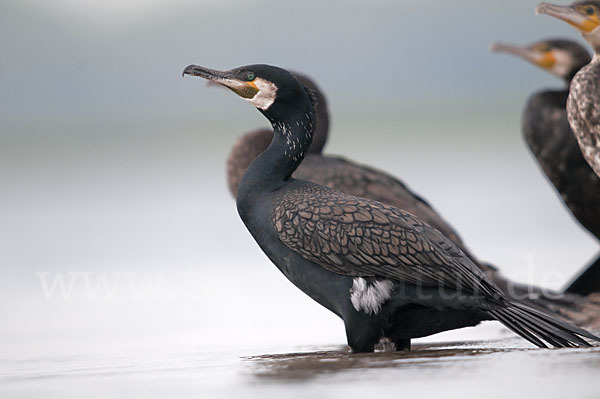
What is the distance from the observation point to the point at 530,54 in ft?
28.6

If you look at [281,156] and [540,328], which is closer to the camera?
[540,328]

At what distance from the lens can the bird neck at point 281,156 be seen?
19.2 ft

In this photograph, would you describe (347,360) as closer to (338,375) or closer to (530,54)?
(338,375)

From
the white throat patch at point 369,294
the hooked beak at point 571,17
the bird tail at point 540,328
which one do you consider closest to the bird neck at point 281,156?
the white throat patch at point 369,294

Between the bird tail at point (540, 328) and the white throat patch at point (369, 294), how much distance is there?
48 cm

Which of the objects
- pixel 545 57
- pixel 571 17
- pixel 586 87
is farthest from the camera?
pixel 545 57

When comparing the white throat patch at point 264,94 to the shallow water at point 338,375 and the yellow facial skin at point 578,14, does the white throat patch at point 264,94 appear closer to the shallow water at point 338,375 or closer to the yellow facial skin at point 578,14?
the shallow water at point 338,375

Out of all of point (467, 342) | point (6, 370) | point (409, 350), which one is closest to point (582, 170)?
point (467, 342)

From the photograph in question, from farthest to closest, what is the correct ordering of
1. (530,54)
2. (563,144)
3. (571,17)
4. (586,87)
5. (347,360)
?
(530,54), (563,144), (571,17), (586,87), (347,360)

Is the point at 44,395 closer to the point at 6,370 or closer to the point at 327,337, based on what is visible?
the point at 6,370

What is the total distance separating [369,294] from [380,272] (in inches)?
4.5

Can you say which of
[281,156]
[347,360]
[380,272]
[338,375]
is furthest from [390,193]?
[338,375]

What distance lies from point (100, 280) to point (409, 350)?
4575 mm

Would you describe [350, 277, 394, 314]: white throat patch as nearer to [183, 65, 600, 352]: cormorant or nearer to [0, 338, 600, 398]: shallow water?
[183, 65, 600, 352]: cormorant
